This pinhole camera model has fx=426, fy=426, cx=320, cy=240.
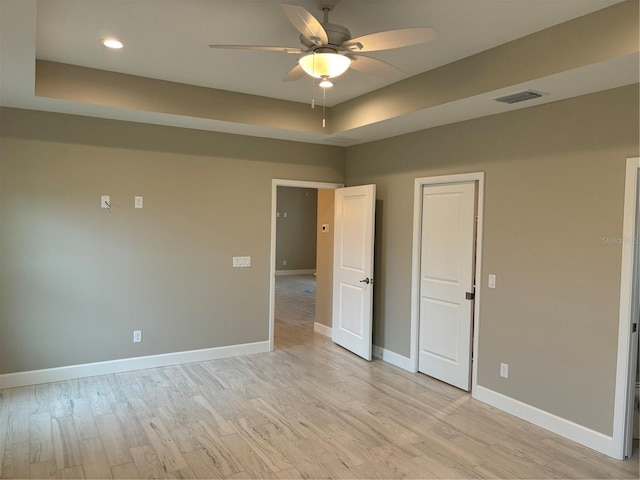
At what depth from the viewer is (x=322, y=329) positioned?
6.26m

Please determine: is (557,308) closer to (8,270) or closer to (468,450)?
(468,450)

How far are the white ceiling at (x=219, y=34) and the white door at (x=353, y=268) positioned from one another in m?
1.40

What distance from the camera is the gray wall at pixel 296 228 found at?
1233 centimetres

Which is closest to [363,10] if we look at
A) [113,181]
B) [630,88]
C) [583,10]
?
[583,10]

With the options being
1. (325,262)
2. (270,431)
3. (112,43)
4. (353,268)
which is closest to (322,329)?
(325,262)

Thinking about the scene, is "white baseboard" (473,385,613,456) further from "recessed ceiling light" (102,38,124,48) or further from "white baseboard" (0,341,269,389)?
"recessed ceiling light" (102,38,124,48)

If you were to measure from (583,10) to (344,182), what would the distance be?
11.7ft

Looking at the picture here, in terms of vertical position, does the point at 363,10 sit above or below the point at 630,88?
above

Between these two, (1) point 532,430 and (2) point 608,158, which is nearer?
(2) point 608,158

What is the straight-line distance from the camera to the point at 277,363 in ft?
16.2

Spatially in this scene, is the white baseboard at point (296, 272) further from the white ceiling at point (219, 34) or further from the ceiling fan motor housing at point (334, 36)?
the ceiling fan motor housing at point (334, 36)

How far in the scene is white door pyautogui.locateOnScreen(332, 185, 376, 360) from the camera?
16.6ft

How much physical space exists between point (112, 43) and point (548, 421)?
4485mm

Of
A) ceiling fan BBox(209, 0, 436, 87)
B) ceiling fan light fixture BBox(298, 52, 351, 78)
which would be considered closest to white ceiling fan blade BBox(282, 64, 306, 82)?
ceiling fan BBox(209, 0, 436, 87)
